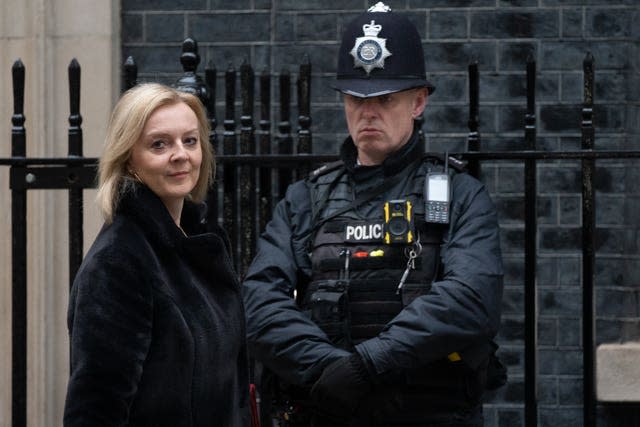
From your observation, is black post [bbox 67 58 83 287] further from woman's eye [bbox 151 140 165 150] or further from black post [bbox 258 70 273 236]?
woman's eye [bbox 151 140 165 150]

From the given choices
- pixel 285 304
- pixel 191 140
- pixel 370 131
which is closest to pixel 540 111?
pixel 370 131

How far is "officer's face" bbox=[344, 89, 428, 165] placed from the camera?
438 centimetres

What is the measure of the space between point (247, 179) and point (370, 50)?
2.81 ft

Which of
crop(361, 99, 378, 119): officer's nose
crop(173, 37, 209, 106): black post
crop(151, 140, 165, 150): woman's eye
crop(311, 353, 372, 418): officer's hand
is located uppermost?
crop(173, 37, 209, 106): black post

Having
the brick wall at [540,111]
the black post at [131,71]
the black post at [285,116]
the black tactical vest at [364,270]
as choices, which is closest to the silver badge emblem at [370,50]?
the black tactical vest at [364,270]

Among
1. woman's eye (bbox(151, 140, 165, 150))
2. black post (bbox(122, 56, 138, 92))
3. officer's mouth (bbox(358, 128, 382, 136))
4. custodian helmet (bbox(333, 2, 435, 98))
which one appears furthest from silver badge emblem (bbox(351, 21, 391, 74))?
woman's eye (bbox(151, 140, 165, 150))

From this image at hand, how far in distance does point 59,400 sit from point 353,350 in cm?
281

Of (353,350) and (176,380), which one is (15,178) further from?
(176,380)

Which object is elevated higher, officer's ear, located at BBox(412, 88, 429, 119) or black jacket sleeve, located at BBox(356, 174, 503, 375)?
officer's ear, located at BBox(412, 88, 429, 119)

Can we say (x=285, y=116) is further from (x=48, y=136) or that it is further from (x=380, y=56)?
(x=48, y=136)

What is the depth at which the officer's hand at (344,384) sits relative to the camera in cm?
402

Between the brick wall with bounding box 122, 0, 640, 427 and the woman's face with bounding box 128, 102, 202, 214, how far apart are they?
3258 millimetres

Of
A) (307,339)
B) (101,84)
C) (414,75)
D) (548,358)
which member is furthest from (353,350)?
(101,84)

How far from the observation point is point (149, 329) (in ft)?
10.2
